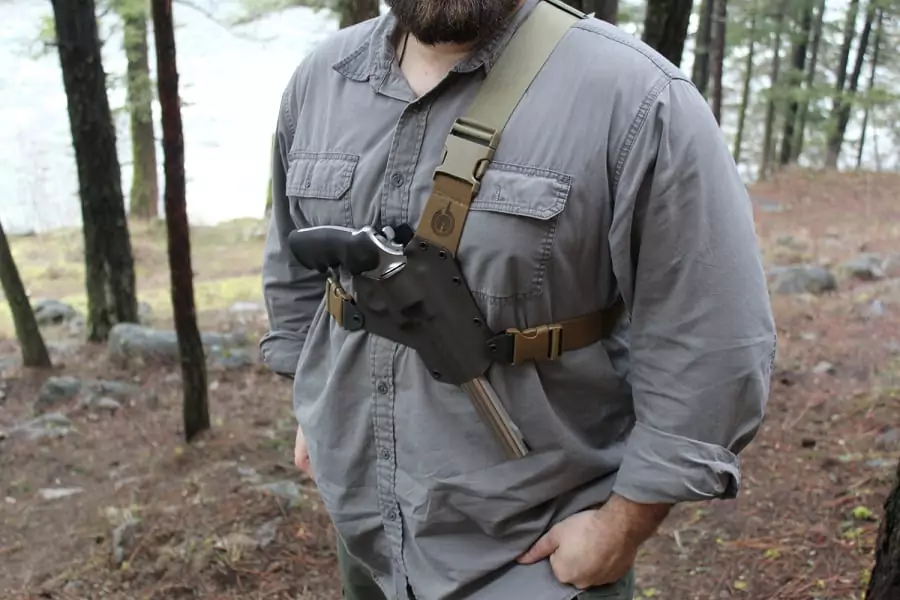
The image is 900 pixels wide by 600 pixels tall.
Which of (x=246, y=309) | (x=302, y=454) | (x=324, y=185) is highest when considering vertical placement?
(x=324, y=185)

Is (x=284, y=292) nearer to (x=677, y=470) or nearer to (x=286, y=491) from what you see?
(x=677, y=470)

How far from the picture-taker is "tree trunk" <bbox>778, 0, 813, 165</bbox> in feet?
56.4

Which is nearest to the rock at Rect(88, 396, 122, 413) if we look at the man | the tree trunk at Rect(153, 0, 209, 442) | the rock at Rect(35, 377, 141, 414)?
the rock at Rect(35, 377, 141, 414)

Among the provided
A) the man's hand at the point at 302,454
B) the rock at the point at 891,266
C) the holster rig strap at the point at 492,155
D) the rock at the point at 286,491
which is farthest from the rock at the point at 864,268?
the holster rig strap at the point at 492,155

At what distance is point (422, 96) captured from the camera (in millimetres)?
1561

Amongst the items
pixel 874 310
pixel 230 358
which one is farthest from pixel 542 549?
pixel 874 310

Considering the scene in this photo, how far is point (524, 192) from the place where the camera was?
4.65 ft

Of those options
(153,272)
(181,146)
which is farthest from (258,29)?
(181,146)

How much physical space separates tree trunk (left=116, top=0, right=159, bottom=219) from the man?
25.2 ft

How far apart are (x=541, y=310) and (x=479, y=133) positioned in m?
0.35

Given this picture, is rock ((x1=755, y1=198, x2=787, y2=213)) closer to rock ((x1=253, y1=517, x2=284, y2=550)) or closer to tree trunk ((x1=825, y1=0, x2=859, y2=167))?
tree trunk ((x1=825, y1=0, x2=859, y2=167))

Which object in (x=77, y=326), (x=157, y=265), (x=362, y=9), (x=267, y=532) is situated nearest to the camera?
(x=267, y=532)

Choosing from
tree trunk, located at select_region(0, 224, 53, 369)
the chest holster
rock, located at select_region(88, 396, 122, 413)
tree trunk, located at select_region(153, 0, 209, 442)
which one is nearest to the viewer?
the chest holster

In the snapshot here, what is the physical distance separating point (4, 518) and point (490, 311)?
3.56m
